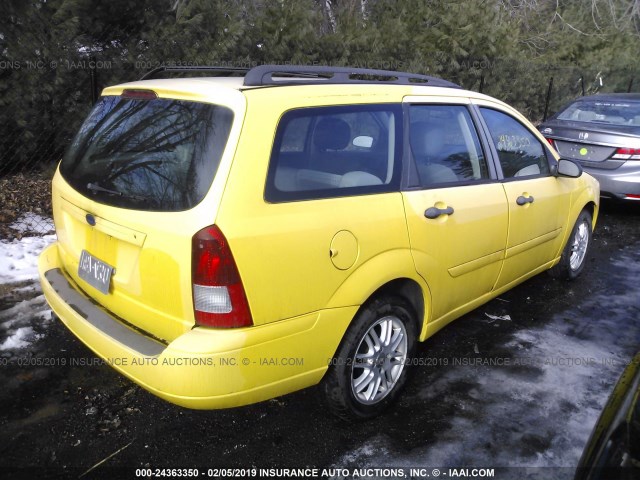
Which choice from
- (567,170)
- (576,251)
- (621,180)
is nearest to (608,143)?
(621,180)

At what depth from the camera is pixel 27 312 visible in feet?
12.7

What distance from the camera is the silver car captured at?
263 inches

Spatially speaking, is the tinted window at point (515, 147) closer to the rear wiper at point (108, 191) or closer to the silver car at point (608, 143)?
the rear wiper at point (108, 191)

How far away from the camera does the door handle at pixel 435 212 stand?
2867mm

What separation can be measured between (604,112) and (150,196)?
7337mm

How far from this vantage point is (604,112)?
7570 millimetres

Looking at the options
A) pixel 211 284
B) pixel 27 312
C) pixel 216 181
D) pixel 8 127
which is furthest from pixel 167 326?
pixel 8 127

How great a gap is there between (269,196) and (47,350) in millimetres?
2132

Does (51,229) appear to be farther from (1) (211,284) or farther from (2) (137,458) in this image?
(1) (211,284)

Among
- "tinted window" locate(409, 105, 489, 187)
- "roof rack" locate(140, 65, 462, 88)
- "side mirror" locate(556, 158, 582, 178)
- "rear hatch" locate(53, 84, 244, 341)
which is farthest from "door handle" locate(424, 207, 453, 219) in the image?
"side mirror" locate(556, 158, 582, 178)

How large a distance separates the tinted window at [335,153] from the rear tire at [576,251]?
2659mm

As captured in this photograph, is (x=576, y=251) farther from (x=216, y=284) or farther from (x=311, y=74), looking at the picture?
(x=216, y=284)

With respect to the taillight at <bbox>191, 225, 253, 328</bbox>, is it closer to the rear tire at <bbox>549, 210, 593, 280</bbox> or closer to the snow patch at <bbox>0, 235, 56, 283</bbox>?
the snow patch at <bbox>0, 235, 56, 283</bbox>

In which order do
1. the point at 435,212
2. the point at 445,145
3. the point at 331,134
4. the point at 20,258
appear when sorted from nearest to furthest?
1. the point at 331,134
2. the point at 435,212
3. the point at 445,145
4. the point at 20,258
